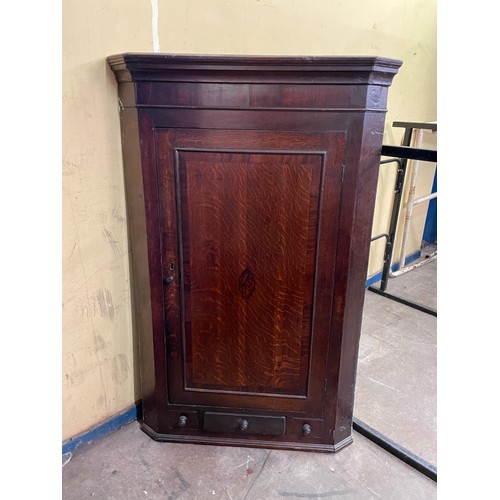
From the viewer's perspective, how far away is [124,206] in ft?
4.93

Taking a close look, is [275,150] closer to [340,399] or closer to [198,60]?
[198,60]

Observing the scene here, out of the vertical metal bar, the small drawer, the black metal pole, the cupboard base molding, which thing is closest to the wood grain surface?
the small drawer

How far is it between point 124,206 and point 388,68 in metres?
0.98

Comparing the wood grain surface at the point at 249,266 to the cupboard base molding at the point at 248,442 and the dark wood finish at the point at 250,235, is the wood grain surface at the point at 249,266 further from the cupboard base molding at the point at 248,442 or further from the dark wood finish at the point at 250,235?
the cupboard base molding at the point at 248,442

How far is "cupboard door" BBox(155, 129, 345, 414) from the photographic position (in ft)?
4.25

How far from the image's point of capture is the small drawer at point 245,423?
1.62m

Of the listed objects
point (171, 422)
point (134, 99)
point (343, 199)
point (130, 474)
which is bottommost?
point (130, 474)

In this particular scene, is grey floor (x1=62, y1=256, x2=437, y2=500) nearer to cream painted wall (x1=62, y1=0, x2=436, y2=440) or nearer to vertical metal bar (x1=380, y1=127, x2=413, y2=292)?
cream painted wall (x1=62, y1=0, x2=436, y2=440)

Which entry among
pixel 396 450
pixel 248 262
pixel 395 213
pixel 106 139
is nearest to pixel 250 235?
pixel 248 262

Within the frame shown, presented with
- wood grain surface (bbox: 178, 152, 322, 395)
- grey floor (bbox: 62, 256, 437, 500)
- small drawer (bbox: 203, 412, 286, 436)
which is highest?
wood grain surface (bbox: 178, 152, 322, 395)

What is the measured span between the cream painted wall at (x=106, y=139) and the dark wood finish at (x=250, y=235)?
0.07m

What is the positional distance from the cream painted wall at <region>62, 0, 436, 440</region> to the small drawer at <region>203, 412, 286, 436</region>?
38 centimetres

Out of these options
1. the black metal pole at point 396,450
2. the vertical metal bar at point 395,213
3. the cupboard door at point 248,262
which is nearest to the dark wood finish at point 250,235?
the cupboard door at point 248,262
